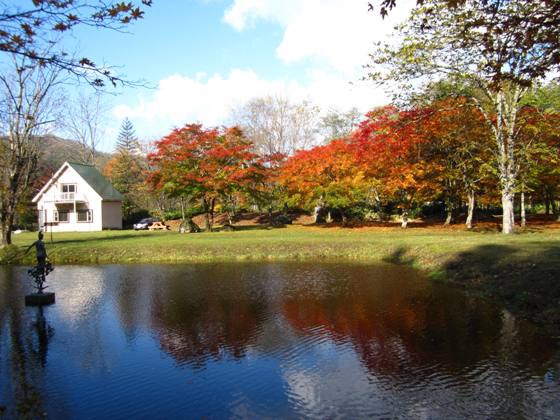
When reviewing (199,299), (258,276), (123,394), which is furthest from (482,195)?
(123,394)

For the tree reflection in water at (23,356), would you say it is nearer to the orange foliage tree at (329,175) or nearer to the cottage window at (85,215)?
the orange foliage tree at (329,175)

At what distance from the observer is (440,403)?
591cm

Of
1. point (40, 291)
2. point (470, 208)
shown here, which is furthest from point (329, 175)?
point (40, 291)

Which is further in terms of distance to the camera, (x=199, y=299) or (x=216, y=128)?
(x=216, y=128)

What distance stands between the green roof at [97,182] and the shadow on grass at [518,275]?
3157 centimetres

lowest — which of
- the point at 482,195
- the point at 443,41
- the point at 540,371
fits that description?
the point at 540,371

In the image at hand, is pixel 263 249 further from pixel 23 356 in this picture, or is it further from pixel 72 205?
pixel 72 205

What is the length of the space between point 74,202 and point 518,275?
123 feet

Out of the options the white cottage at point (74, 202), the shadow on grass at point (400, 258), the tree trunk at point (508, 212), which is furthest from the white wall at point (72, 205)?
the tree trunk at point (508, 212)

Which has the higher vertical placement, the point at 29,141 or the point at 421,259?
the point at 29,141

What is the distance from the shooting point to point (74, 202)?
41094 mm

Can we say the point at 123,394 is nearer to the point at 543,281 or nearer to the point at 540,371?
the point at 540,371

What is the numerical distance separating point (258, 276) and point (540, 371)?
1037 cm

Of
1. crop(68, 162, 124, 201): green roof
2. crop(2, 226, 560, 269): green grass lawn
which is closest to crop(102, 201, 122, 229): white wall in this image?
crop(68, 162, 124, 201): green roof
